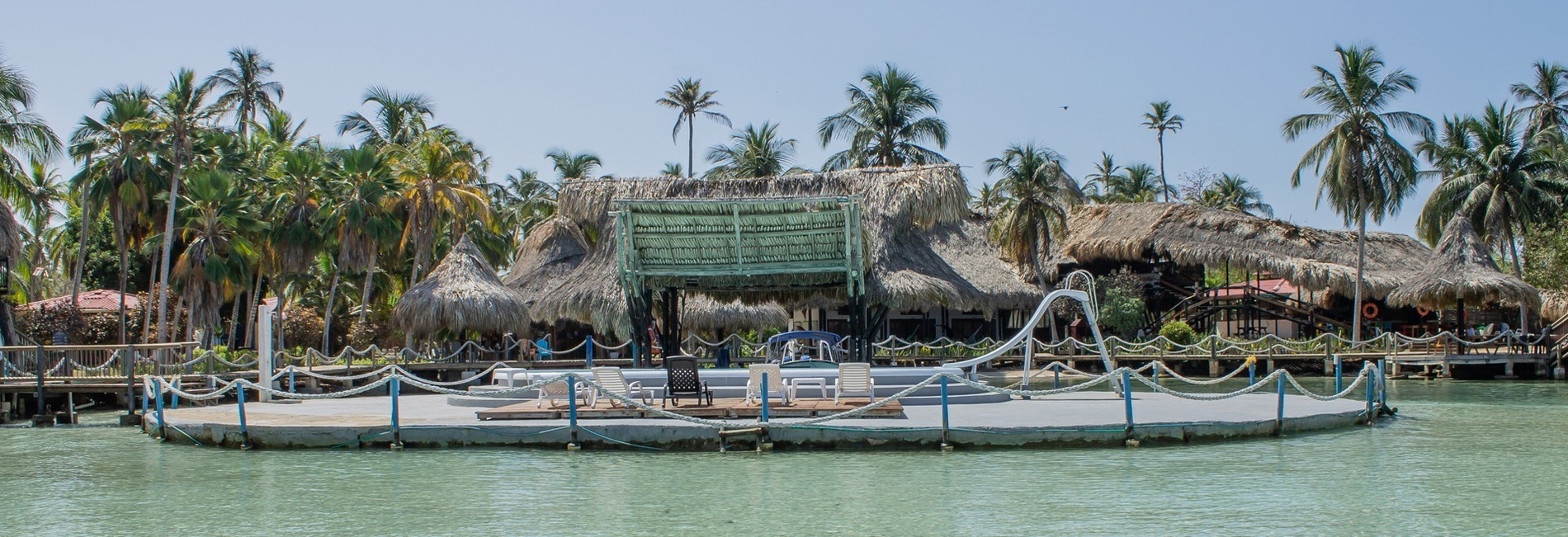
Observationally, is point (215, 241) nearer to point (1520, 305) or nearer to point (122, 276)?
point (122, 276)

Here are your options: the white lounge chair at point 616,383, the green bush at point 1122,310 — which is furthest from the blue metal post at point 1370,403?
the green bush at point 1122,310

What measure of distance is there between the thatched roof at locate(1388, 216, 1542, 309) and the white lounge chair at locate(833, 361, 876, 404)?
24959 millimetres

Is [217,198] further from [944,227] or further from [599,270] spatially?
[944,227]

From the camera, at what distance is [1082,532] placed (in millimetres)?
11023

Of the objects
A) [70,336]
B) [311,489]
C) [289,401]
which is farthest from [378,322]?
[311,489]

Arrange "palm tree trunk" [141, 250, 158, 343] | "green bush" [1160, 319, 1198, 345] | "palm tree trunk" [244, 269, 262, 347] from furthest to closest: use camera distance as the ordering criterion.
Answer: "palm tree trunk" [244, 269, 262, 347]
"green bush" [1160, 319, 1198, 345]
"palm tree trunk" [141, 250, 158, 343]

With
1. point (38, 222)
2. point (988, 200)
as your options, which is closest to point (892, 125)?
point (988, 200)

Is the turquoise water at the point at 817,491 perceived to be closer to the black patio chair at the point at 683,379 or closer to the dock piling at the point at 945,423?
the dock piling at the point at 945,423

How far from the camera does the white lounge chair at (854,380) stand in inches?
724

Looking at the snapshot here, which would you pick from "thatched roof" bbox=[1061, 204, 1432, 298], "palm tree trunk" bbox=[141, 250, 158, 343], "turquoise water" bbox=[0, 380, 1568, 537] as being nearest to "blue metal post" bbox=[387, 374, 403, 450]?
"turquoise water" bbox=[0, 380, 1568, 537]

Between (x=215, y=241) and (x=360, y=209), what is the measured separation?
3973 millimetres

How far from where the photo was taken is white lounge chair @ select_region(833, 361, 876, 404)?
18.4 metres

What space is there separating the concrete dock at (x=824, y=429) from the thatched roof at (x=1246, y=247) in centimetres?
2405

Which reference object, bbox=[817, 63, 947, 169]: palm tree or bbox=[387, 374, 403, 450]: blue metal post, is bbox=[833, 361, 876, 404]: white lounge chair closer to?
bbox=[387, 374, 403, 450]: blue metal post
